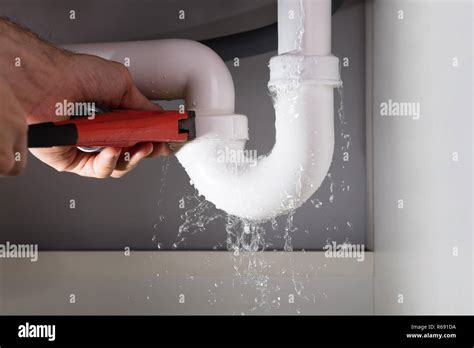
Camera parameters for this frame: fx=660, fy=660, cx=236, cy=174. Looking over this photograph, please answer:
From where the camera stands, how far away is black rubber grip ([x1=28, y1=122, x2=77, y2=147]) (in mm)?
533

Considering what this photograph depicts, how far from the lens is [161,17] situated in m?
0.98

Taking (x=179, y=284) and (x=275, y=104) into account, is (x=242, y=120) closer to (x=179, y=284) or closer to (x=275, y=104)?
(x=275, y=104)

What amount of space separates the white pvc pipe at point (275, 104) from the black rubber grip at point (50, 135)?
0.16 metres

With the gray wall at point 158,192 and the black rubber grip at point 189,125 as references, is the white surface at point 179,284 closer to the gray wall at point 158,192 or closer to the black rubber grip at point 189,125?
the gray wall at point 158,192

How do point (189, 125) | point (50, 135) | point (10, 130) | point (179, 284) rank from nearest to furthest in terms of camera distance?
point (10, 130), point (50, 135), point (189, 125), point (179, 284)

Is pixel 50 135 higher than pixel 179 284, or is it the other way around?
pixel 50 135

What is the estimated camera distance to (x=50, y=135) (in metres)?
0.54

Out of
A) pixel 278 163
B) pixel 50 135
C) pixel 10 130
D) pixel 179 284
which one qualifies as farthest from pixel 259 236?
pixel 10 130

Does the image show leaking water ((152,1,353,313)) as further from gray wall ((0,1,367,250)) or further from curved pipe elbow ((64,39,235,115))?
curved pipe elbow ((64,39,235,115))

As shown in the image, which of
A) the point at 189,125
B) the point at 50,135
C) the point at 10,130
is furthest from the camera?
the point at 189,125

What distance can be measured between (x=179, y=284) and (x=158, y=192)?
0.14 meters

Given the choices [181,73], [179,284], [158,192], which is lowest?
[179,284]

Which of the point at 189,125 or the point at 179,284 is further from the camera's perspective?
the point at 179,284
